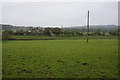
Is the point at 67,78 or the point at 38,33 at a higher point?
the point at 38,33

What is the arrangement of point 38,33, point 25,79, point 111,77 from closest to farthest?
point 25,79
point 111,77
point 38,33

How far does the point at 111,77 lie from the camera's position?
391 centimetres

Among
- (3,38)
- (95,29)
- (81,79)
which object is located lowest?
(81,79)

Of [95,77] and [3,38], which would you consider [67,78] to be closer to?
[95,77]

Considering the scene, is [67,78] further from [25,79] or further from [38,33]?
[38,33]

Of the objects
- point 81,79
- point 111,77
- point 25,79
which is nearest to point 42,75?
point 25,79

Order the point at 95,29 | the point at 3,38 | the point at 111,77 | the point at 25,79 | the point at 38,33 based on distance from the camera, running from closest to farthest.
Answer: the point at 25,79 < the point at 111,77 < the point at 3,38 < the point at 38,33 < the point at 95,29

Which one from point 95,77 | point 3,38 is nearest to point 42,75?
point 95,77

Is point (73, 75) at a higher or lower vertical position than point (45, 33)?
A: lower

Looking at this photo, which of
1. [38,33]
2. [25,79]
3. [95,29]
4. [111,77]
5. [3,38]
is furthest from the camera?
[95,29]

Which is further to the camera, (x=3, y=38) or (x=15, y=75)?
(x=3, y=38)

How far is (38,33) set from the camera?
45.8m

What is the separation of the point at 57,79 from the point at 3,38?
28496mm

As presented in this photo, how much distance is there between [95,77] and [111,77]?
0.62m
